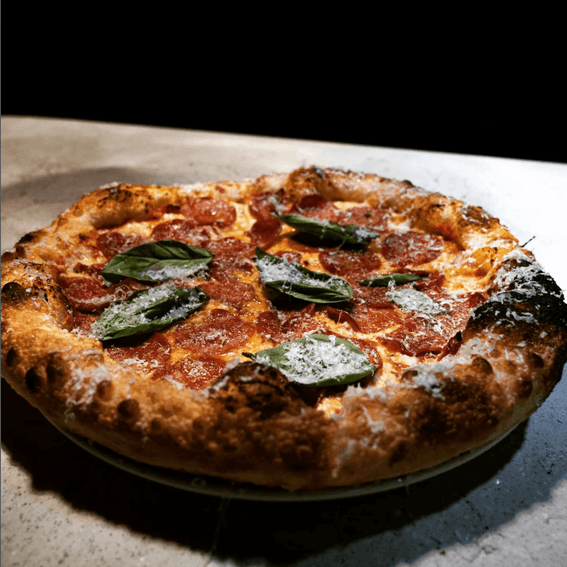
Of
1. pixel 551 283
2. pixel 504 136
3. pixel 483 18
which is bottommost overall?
pixel 504 136

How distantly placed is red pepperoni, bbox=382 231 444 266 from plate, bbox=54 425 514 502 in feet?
3.99

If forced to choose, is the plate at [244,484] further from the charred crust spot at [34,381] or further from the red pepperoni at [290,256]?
the red pepperoni at [290,256]

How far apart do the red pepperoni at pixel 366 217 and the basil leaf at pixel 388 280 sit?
0.57 metres

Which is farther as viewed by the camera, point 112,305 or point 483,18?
point 483,18

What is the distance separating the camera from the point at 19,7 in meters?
7.18

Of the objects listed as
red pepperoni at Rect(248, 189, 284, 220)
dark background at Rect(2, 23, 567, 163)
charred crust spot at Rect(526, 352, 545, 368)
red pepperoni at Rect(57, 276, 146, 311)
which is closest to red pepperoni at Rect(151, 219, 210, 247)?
red pepperoni at Rect(248, 189, 284, 220)

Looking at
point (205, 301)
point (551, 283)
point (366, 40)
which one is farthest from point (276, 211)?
point (366, 40)

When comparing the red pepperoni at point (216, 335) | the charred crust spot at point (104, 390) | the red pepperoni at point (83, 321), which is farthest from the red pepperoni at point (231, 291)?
the charred crust spot at point (104, 390)

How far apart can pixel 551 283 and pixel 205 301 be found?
147 centimetres

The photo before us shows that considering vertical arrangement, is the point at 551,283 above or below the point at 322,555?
above

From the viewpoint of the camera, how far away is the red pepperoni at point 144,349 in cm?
207

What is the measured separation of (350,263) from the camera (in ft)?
8.87

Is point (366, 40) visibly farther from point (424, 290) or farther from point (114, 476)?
point (114, 476)

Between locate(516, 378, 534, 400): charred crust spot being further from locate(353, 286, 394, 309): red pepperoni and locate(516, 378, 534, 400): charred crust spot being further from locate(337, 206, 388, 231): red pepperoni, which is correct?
locate(337, 206, 388, 231): red pepperoni
